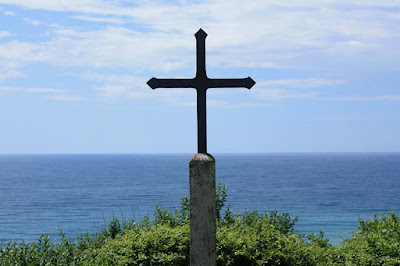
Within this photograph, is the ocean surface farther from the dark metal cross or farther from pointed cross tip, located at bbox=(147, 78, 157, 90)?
pointed cross tip, located at bbox=(147, 78, 157, 90)

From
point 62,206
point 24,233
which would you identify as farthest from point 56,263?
point 62,206

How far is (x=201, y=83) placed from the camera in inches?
258

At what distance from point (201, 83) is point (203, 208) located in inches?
69.8

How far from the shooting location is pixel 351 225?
42.5 metres

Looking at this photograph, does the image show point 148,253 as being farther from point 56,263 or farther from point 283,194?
point 283,194

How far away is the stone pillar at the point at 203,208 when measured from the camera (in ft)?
20.4

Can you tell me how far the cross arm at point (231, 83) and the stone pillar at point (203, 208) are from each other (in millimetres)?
1077

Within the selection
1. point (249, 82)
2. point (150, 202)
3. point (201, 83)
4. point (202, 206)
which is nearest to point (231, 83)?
point (249, 82)

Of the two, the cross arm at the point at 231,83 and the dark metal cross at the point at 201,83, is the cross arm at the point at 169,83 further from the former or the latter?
the cross arm at the point at 231,83

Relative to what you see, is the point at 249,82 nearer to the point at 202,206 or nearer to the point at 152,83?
the point at 152,83

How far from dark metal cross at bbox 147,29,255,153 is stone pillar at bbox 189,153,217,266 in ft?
1.19

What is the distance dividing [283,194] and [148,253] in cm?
6954

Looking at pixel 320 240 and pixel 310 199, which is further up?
pixel 320 240

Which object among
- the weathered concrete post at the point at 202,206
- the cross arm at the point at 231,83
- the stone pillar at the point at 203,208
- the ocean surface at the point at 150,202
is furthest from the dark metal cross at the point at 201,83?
the ocean surface at the point at 150,202
